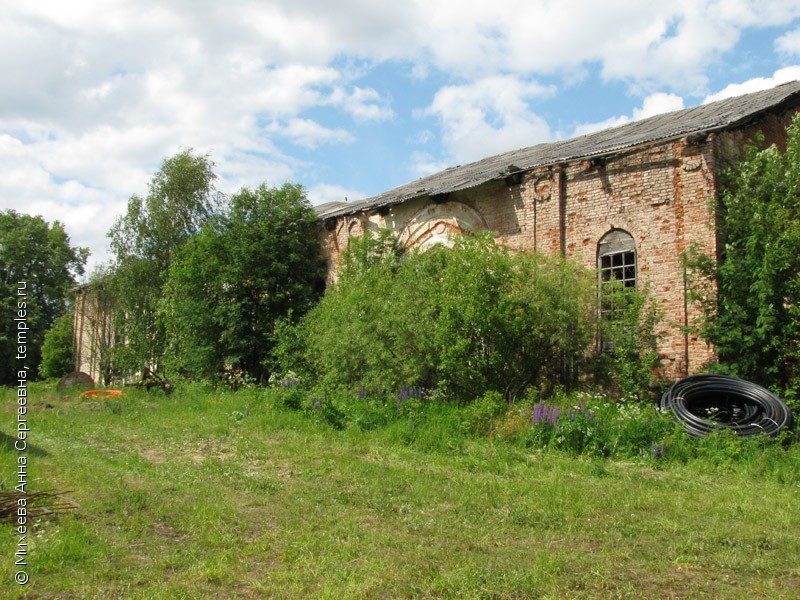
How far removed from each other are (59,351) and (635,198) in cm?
2907

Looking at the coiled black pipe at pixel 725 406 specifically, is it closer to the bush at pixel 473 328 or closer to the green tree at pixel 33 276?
the bush at pixel 473 328

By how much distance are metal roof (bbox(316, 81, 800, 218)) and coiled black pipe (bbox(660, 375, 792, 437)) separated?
180 inches

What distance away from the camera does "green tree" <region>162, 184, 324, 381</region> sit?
18.0 meters

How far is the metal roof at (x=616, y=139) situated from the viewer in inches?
480

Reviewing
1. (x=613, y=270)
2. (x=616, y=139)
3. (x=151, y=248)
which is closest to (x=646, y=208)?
(x=613, y=270)

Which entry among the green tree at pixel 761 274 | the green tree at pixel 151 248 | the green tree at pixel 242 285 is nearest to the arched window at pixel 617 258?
the green tree at pixel 761 274

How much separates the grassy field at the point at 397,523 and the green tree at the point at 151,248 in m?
13.3

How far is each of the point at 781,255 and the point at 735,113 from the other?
362 cm

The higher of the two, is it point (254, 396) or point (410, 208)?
point (410, 208)

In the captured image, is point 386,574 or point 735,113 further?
point 735,113

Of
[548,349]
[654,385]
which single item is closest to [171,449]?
[548,349]

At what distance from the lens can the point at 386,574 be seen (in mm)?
4406

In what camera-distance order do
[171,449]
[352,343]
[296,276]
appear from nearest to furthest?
[171,449]
[352,343]
[296,276]

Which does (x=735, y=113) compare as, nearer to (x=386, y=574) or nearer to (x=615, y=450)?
(x=615, y=450)
